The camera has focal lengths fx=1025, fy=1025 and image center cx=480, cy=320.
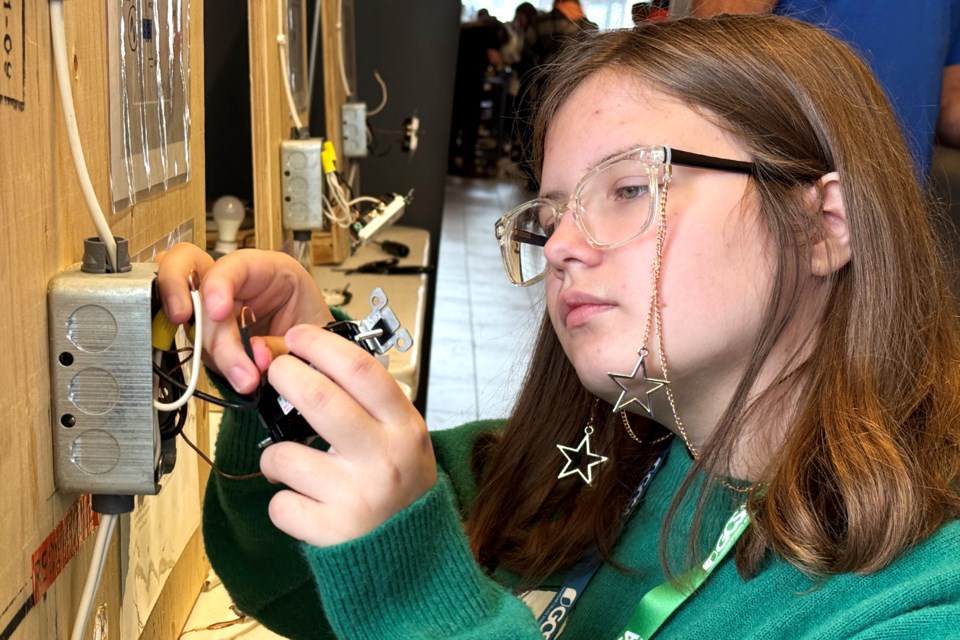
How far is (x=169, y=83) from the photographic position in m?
1.08

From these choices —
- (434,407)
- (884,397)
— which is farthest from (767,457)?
(434,407)

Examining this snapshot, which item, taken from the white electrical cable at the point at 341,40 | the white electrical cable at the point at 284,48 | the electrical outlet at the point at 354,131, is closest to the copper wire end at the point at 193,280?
the white electrical cable at the point at 284,48

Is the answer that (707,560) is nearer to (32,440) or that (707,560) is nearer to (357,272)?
(32,440)

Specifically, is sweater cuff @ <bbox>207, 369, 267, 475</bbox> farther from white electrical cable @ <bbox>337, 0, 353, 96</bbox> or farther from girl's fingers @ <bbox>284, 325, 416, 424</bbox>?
white electrical cable @ <bbox>337, 0, 353, 96</bbox>

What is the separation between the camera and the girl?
2.96 feet

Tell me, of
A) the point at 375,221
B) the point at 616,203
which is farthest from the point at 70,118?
the point at 375,221

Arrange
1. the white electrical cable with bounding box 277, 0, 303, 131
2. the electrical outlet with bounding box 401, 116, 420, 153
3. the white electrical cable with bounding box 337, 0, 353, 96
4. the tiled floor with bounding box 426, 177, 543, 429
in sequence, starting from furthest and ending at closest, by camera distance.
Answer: the tiled floor with bounding box 426, 177, 543, 429 < the electrical outlet with bounding box 401, 116, 420, 153 < the white electrical cable with bounding box 337, 0, 353, 96 < the white electrical cable with bounding box 277, 0, 303, 131

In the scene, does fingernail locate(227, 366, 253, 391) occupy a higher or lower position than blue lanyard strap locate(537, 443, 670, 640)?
higher

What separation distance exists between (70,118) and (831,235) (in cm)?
74

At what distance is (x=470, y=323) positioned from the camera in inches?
226

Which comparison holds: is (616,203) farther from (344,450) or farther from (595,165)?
(344,450)

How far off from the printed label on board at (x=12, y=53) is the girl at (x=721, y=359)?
8.6 inches

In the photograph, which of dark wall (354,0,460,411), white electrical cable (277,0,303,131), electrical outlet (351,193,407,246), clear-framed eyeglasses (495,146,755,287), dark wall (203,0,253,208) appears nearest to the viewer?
clear-framed eyeglasses (495,146,755,287)

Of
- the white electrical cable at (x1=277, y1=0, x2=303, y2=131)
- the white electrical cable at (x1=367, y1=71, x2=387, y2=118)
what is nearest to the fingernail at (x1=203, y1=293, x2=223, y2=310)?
the white electrical cable at (x1=277, y1=0, x2=303, y2=131)
